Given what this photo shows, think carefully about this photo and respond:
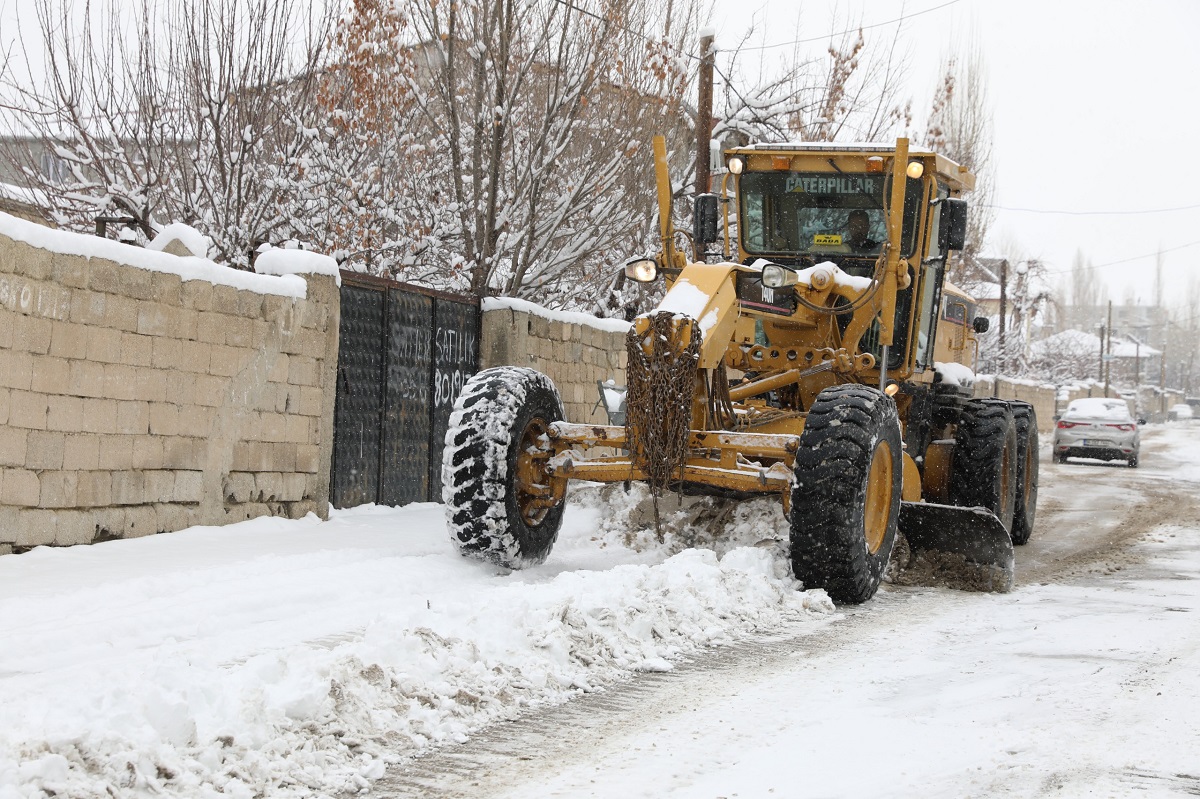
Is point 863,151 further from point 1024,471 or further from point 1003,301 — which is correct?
point 1003,301

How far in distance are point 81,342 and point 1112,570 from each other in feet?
23.5

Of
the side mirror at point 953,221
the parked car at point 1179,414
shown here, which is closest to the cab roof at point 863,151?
the side mirror at point 953,221

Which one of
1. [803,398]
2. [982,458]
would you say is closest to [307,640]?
[803,398]

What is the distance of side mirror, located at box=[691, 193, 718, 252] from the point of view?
8953mm

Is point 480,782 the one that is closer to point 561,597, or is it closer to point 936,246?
point 561,597

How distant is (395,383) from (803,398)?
373 cm

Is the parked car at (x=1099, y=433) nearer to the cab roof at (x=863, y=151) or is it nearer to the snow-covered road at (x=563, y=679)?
the cab roof at (x=863, y=151)

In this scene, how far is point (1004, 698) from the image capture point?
4898 mm

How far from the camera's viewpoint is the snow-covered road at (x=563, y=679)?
147 inches

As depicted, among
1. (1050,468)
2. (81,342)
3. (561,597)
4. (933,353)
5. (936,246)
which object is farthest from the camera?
(1050,468)

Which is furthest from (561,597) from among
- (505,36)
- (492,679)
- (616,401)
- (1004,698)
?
(505,36)

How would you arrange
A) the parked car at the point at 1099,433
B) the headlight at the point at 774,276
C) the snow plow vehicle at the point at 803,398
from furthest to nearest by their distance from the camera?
1. the parked car at the point at 1099,433
2. the headlight at the point at 774,276
3. the snow plow vehicle at the point at 803,398

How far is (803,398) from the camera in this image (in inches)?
347

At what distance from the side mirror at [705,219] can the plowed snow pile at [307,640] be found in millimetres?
1967
